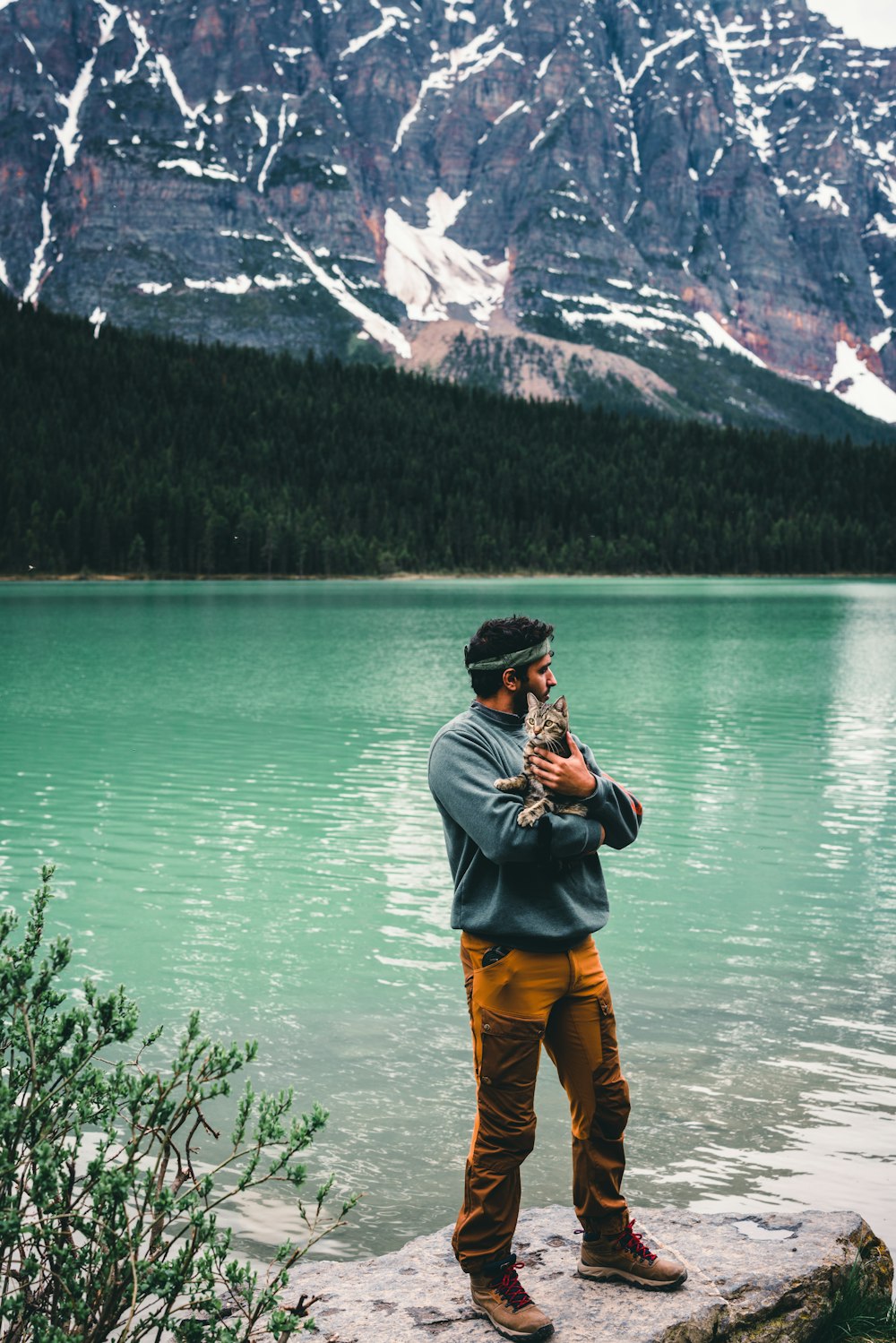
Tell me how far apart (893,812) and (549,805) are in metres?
17.0

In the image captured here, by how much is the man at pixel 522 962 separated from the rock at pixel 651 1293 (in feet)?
0.45

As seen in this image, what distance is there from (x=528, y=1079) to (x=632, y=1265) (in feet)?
2.82

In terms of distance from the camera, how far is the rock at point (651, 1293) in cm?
487

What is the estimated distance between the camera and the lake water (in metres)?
7.98

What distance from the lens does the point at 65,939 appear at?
4.19 meters

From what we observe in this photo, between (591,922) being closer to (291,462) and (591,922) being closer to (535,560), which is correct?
(535,560)

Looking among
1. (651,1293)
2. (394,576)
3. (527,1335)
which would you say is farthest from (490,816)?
(394,576)

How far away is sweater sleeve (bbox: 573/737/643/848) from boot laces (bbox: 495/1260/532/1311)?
1.64 metres

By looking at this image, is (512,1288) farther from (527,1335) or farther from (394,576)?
(394,576)

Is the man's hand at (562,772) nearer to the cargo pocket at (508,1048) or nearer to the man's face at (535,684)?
the man's face at (535,684)

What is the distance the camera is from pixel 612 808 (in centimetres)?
519

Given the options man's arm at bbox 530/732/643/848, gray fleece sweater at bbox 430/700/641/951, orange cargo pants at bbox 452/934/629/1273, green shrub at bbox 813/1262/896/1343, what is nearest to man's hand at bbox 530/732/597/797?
man's arm at bbox 530/732/643/848

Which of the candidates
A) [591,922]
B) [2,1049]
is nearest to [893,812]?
[591,922]

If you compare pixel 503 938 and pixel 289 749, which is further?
pixel 289 749
